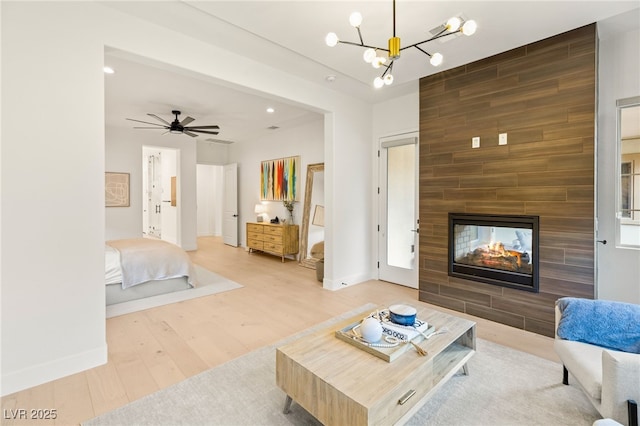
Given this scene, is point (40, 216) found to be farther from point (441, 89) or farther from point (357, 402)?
point (441, 89)

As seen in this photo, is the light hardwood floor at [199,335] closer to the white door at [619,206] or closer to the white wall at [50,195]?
the white wall at [50,195]

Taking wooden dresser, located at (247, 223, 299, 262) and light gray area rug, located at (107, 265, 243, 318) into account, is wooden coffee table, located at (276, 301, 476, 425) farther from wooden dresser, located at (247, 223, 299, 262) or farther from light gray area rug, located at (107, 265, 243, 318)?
wooden dresser, located at (247, 223, 299, 262)

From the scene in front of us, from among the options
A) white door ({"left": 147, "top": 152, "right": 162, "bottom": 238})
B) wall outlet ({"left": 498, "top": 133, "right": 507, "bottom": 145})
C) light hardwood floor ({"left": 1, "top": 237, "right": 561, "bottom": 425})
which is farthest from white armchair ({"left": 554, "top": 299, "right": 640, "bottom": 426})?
white door ({"left": 147, "top": 152, "right": 162, "bottom": 238})

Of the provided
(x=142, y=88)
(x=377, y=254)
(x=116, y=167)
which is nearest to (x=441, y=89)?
(x=377, y=254)

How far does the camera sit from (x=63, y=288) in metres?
2.25

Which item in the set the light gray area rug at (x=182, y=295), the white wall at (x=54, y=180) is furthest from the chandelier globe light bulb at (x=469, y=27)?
the light gray area rug at (x=182, y=295)

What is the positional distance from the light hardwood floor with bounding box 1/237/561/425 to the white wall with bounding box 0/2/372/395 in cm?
23

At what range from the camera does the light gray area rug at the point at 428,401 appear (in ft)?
5.96

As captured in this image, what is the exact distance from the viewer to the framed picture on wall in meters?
6.40

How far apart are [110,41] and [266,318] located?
9.72ft

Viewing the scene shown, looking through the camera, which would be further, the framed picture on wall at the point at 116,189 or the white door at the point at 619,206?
the framed picture on wall at the point at 116,189

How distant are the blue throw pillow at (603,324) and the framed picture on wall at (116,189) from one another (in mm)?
7546

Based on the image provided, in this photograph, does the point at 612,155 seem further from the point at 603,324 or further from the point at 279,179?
the point at 279,179

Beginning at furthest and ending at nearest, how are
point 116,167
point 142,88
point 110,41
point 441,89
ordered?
point 116,167 → point 142,88 → point 441,89 → point 110,41
